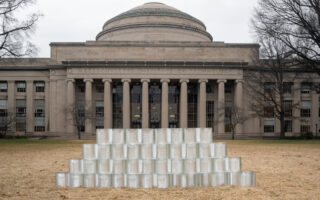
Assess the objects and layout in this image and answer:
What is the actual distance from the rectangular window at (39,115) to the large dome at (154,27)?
20816 mm

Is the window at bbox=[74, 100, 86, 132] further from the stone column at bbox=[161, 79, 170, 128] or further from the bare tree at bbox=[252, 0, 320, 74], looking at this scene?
the bare tree at bbox=[252, 0, 320, 74]

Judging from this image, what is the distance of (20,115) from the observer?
59500 mm

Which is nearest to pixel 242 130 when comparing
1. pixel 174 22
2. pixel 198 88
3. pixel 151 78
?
pixel 198 88

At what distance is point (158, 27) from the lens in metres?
63.5

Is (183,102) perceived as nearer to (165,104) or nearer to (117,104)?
(165,104)

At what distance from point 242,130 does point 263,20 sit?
29.8 m

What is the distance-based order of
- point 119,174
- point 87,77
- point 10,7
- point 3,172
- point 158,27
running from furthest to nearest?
point 158,27
point 87,77
point 10,7
point 3,172
point 119,174

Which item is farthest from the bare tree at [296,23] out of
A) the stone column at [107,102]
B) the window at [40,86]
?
the window at [40,86]

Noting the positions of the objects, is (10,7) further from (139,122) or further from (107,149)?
(139,122)

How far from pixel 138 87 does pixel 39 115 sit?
69.5ft

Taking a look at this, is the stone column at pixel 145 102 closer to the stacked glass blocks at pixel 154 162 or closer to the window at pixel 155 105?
the window at pixel 155 105

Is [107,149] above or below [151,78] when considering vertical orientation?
below

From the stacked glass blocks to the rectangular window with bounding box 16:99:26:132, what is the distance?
55.5 metres

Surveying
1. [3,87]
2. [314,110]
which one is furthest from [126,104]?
[314,110]
